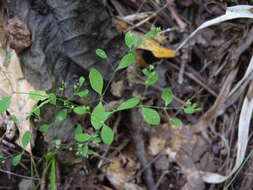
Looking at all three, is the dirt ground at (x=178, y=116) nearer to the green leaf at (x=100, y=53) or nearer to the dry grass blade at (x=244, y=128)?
the dry grass blade at (x=244, y=128)

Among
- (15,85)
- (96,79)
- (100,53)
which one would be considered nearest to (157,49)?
(100,53)

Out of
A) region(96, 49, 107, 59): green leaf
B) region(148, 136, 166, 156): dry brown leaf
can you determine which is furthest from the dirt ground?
region(96, 49, 107, 59): green leaf

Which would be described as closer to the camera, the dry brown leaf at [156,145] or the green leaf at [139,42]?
the green leaf at [139,42]

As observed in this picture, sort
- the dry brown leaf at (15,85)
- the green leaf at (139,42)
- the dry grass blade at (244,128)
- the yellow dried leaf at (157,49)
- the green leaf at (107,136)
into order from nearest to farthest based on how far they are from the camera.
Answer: the green leaf at (107,136) < the green leaf at (139,42) < the dry brown leaf at (15,85) < the dry grass blade at (244,128) < the yellow dried leaf at (157,49)

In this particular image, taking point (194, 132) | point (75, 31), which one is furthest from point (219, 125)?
point (75, 31)

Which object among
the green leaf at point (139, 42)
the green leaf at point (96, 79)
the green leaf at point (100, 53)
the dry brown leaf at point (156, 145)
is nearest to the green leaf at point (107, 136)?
the green leaf at point (96, 79)

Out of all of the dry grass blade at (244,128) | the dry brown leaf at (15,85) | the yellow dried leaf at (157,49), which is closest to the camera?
the dry brown leaf at (15,85)

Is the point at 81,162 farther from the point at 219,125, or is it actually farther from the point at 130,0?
the point at 130,0


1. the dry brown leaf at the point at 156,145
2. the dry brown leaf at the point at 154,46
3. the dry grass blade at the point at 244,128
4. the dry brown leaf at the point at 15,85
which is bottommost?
the dry brown leaf at the point at 156,145

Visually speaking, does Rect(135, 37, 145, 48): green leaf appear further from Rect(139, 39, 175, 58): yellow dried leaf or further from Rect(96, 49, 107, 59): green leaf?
Rect(139, 39, 175, 58): yellow dried leaf

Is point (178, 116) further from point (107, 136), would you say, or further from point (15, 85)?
point (15, 85)

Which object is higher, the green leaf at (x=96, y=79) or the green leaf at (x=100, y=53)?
the green leaf at (x=100, y=53)
